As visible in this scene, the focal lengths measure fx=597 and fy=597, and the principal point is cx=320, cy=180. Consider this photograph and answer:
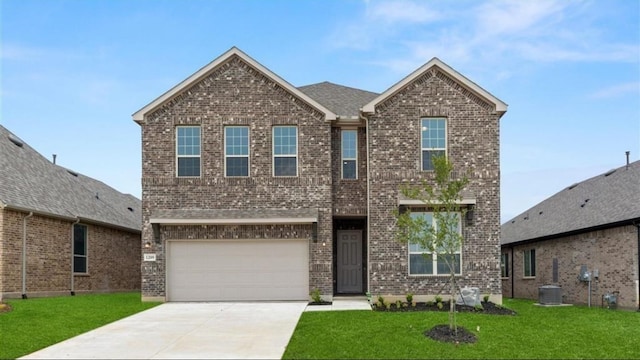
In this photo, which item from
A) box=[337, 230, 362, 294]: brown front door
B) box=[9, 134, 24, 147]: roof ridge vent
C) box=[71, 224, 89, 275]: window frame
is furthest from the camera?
box=[9, 134, 24, 147]: roof ridge vent

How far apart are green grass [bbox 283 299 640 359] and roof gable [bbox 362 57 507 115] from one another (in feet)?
21.6

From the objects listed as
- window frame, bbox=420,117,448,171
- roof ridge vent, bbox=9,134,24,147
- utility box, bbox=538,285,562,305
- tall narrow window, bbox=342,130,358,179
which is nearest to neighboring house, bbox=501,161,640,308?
utility box, bbox=538,285,562,305

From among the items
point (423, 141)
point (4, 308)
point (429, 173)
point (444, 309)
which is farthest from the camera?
point (423, 141)

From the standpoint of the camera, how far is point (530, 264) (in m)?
27.7

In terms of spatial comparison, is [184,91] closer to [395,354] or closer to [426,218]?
[426,218]

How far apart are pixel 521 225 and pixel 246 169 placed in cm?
1790

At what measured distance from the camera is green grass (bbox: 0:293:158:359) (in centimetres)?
1206

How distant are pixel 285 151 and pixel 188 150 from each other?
3139 mm

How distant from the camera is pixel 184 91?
19328 millimetres

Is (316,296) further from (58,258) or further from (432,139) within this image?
(58,258)

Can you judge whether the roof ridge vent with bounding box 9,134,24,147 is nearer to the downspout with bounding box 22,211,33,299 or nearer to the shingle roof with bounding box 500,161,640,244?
the downspout with bounding box 22,211,33,299

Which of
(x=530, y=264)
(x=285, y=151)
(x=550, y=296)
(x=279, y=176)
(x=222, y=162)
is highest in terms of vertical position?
(x=285, y=151)

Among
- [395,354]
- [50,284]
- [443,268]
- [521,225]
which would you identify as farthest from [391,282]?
[521,225]

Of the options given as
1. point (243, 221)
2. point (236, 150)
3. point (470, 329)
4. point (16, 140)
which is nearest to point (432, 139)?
point (236, 150)
